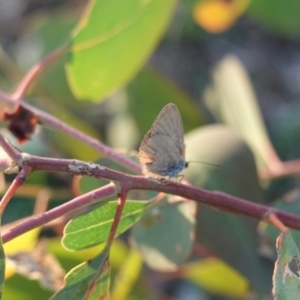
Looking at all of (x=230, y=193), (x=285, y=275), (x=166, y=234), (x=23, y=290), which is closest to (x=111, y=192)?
(x=285, y=275)

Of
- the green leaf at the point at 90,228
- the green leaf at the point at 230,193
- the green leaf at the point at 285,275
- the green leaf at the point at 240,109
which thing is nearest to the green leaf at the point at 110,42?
the green leaf at the point at 230,193

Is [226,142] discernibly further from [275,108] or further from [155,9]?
[275,108]

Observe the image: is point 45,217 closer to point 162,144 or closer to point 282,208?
point 162,144

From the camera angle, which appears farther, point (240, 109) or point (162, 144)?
point (240, 109)

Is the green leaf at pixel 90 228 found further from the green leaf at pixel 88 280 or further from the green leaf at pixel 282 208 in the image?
the green leaf at pixel 282 208

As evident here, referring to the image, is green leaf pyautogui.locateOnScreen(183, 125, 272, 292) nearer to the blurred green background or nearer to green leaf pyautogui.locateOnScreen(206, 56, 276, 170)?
the blurred green background
